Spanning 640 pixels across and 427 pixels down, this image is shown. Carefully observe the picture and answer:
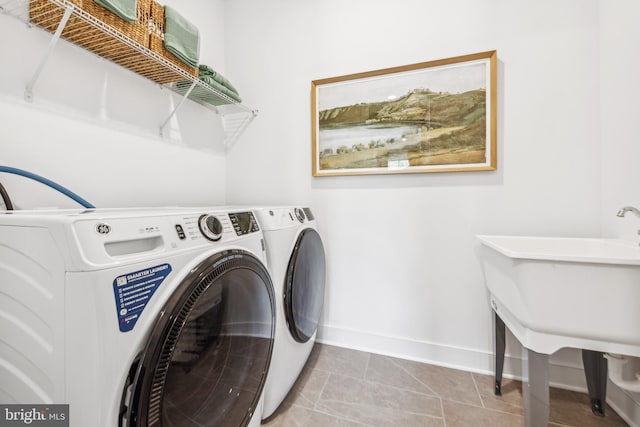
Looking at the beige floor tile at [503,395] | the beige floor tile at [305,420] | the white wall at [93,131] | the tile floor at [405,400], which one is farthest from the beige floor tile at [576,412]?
the white wall at [93,131]

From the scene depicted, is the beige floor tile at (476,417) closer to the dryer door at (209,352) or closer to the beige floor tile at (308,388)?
the beige floor tile at (308,388)

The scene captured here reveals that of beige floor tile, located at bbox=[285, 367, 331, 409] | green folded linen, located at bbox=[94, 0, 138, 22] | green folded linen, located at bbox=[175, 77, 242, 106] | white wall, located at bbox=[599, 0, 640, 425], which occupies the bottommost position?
beige floor tile, located at bbox=[285, 367, 331, 409]

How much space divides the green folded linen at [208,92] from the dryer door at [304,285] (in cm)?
102

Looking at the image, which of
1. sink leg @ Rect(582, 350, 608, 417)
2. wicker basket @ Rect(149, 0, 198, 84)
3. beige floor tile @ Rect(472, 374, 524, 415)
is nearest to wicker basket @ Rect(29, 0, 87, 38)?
wicker basket @ Rect(149, 0, 198, 84)

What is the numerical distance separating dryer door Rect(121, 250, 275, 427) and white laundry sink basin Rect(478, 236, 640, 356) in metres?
0.89

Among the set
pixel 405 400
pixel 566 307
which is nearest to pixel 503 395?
pixel 405 400

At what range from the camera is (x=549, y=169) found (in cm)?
135

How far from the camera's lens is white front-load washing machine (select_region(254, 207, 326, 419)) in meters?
1.07

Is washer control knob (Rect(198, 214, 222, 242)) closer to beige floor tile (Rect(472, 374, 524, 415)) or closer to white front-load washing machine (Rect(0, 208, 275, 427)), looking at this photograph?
white front-load washing machine (Rect(0, 208, 275, 427))

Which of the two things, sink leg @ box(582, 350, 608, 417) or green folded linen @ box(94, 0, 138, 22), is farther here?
sink leg @ box(582, 350, 608, 417)

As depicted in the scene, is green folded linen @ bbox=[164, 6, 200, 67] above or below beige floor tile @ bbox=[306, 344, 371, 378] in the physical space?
above

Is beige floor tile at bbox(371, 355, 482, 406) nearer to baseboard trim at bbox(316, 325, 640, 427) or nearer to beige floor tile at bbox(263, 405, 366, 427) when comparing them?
baseboard trim at bbox(316, 325, 640, 427)

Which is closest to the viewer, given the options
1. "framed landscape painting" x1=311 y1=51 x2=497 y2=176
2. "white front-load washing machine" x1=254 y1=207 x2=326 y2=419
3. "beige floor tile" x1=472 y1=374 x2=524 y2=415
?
"white front-load washing machine" x1=254 y1=207 x2=326 y2=419

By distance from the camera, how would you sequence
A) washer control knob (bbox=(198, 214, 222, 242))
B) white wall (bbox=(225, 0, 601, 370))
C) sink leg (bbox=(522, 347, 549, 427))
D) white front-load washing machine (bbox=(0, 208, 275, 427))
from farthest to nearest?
white wall (bbox=(225, 0, 601, 370)) → sink leg (bbox=(522, 347, 549, 427)) → washer control knob (bbox=(198, 214, 222, 242)) → white front-load washing machine (bbox=(0, 208, 275, 427))
